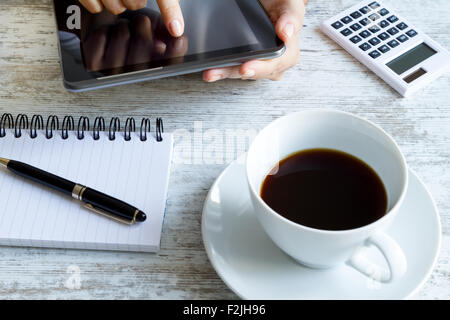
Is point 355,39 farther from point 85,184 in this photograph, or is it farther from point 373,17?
point 85,184

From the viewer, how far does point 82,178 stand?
623 mm

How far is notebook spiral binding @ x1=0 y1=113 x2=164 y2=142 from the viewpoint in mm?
670

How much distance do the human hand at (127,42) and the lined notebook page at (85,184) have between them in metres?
0.10

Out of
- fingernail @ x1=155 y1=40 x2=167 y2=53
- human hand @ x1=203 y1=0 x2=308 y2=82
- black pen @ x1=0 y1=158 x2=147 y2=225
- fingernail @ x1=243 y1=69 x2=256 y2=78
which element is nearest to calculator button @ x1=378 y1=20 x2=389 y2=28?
human hand @ x1=203 y1=0 x2=308 y2=82

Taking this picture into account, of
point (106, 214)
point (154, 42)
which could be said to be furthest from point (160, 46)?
point (106, 214)

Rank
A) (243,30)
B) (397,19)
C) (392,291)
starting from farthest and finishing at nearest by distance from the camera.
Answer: (397,19), (243,30), (392,291)

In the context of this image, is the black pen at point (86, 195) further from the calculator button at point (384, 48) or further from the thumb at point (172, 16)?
the calculator button at point (384, 48)

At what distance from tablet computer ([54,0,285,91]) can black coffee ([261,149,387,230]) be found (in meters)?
0.18

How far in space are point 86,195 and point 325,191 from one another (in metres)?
0.28

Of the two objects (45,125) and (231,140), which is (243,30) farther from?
(45,125)

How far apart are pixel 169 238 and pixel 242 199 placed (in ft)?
0.32

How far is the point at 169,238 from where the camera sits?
59 cm

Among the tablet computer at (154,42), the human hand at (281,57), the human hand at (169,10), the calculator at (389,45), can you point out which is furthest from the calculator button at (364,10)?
the human hand at (169,10)

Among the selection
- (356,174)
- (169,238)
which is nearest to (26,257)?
(169,238)
